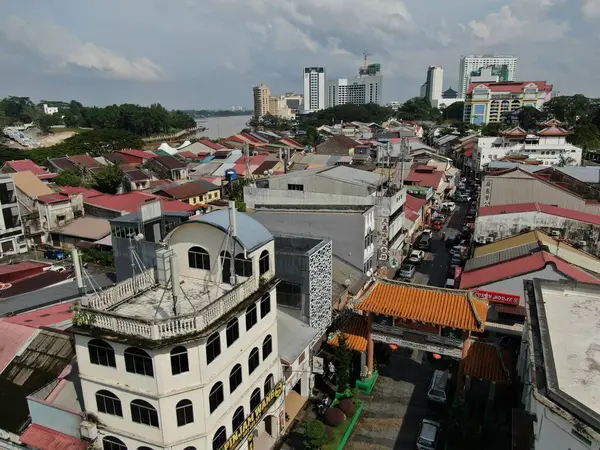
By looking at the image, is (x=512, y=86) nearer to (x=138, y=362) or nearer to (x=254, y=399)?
(x=254, y=399)

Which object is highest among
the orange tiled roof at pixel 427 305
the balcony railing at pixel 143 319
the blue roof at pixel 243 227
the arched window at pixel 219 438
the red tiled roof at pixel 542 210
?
the blue roof at pixel 243 227

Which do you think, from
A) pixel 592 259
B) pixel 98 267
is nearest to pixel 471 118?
pixel 592 259

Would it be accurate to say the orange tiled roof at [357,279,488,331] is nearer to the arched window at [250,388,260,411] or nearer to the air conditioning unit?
the arched window at [250,388,260,411]

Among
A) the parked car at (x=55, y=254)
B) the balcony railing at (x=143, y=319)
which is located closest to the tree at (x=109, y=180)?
the parked car at (x=55, y=254)

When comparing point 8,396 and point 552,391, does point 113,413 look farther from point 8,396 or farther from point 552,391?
point 552,391

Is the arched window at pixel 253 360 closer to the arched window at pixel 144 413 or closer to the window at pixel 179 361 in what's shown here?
the window at pixel 179 361

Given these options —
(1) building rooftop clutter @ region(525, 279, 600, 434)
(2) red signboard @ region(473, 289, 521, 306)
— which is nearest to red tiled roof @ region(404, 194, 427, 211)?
(2) red signboard @ region(473, 289, 521, 306)
